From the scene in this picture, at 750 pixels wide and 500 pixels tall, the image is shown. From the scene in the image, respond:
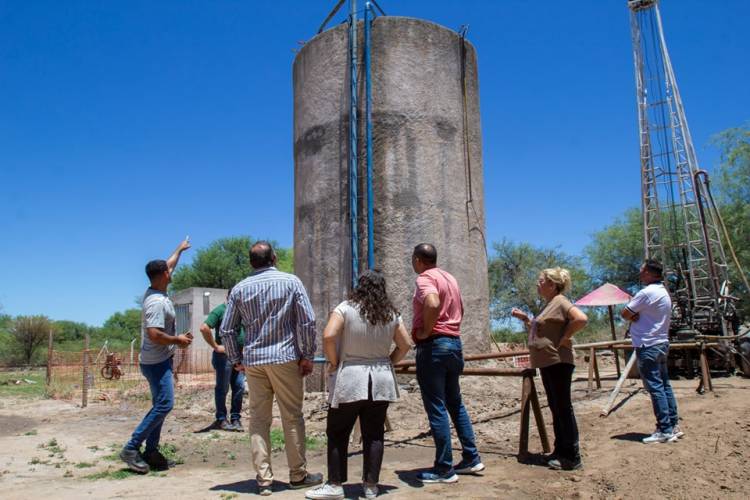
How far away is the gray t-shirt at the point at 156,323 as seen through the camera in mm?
5281

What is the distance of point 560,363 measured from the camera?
203 inches

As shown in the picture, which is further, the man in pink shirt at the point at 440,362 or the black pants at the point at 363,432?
the man in pink shirt at the point at 440,362

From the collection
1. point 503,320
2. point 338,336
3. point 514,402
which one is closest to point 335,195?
point 514,402

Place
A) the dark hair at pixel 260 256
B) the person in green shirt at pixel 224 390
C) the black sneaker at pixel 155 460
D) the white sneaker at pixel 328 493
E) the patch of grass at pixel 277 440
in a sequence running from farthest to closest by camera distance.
→ 1. the person in green shirt at pixel 224 390
2. the patch of grass at pixel 277 440
3. the black sneaker at pixel 155 460
4. the dark hair at pixel 260 256
5. the white sneaker at pixel 328 493

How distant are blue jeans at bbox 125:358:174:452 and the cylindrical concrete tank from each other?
3870mm

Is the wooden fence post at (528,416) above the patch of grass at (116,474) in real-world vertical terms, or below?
above

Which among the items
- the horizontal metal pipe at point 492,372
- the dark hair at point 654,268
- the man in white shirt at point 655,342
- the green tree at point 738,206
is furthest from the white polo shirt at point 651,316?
the green tree at point 738,206

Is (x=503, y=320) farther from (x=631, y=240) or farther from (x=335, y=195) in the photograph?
(x=335, y=195)

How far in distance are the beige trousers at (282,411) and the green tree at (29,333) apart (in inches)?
1501

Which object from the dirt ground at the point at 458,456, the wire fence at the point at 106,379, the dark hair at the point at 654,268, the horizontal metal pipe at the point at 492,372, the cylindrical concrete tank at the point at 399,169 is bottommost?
the dirt ground at the point at 458,456

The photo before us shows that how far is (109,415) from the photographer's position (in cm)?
970

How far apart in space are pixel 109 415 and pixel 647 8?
34856 millimetres

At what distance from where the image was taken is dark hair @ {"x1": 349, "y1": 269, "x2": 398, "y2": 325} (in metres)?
4.41

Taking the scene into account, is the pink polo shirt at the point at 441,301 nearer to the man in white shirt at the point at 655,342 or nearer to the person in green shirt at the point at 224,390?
the man in white shirt at the point at 655,342
